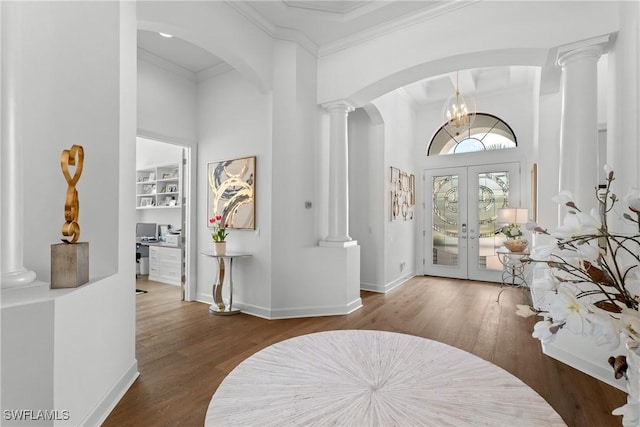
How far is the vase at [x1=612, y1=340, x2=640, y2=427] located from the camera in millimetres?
561

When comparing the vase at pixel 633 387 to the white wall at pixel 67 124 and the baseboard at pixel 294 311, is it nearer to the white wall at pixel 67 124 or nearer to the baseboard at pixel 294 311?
the white wall at pixel 67 124

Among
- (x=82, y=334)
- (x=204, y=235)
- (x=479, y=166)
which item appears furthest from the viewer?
(x=479, y=166)

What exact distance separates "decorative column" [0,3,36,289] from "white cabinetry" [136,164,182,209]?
4.58 meters

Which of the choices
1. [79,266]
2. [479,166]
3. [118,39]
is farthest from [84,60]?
[479,166]

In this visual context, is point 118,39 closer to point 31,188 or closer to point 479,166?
point 31,188

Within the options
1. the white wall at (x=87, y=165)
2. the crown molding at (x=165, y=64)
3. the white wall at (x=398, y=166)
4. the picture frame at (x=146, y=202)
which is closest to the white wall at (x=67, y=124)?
the white wall at (x=87, y=165)

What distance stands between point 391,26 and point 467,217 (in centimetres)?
400

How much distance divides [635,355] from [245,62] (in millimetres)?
3753

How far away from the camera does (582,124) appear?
104 inches

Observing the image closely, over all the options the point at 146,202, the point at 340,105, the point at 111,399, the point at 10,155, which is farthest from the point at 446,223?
the point at 146,202

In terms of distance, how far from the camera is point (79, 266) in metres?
1.72

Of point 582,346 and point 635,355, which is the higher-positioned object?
point 635,355

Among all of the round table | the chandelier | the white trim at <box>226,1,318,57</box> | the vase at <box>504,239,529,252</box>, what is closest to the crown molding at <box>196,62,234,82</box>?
the white trim at <box>226,1,318,57</box>

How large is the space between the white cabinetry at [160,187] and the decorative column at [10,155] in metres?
4.58
